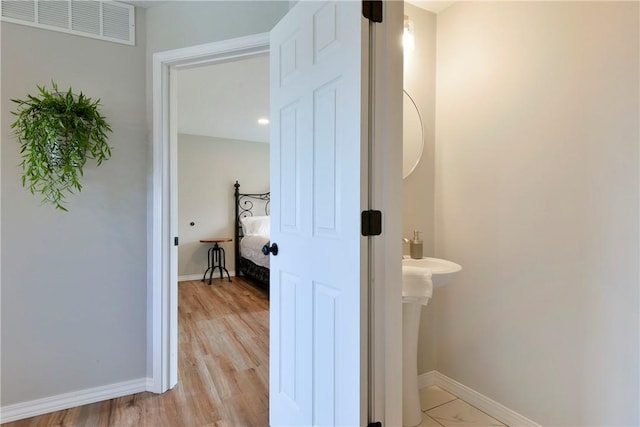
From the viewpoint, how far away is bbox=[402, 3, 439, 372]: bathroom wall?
2.01 m

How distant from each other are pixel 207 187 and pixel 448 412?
4.74 m

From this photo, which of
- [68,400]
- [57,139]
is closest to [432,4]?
[57,139]

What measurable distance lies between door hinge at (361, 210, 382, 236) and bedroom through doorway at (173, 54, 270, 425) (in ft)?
4.34

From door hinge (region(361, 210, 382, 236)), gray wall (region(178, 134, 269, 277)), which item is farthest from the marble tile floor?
gray wall (region(178, 134, 269, 277))

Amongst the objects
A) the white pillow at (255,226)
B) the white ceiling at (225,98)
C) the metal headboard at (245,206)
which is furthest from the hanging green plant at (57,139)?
the metal headboard at (245,206)

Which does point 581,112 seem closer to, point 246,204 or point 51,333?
point 51,333

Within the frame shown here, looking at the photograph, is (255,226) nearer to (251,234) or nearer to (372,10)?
(251,234)

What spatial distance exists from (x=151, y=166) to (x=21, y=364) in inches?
51.6

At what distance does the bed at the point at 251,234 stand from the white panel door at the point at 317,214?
280 centimetres

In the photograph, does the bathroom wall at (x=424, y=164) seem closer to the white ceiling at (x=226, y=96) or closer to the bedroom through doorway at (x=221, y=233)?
the white ceiling at (x=226, y=96)

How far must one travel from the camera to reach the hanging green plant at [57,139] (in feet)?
5.46

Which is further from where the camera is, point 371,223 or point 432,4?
point 432,4

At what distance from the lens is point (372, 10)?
105cm

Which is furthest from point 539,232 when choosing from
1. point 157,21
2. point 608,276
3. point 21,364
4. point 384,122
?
point 21,364
